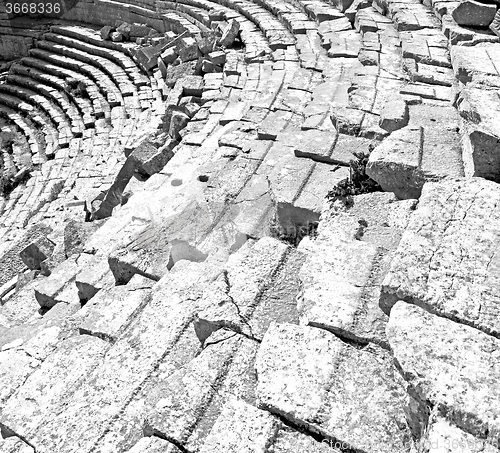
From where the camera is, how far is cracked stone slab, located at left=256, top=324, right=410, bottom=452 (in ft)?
8.26

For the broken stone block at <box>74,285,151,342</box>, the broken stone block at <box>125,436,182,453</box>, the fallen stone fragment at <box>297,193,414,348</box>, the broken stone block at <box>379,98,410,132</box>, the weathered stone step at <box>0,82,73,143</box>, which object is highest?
the broken stone block at <box>379,98,410,132</box>

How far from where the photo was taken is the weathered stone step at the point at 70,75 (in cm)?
1202

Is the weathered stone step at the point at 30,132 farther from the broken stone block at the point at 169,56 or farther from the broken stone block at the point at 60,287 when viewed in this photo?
the broken stone block at the point at 60,287

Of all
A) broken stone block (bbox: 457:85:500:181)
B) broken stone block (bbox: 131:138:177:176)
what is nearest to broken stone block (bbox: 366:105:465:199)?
broken stone block (bbox: 457:85:500:181)

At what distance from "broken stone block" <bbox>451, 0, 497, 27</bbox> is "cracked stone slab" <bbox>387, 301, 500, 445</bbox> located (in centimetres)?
628

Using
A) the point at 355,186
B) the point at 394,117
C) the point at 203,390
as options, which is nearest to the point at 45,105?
the point at 394,117

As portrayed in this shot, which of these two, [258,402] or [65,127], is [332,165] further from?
[65,127]

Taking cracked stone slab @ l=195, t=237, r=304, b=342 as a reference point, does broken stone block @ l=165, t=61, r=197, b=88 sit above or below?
below

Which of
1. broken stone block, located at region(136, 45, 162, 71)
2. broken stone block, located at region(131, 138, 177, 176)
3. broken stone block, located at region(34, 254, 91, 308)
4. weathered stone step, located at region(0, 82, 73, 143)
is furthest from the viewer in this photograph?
broken stone block, located at region(136, 45, 162, 71)

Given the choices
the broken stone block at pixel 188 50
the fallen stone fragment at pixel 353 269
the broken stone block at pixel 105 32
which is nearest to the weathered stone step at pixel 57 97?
the broken stone block at pixel 105 32

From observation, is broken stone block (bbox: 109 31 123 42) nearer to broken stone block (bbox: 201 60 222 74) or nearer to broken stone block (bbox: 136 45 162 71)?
broken stone block (bbox: 136 45 162 71)

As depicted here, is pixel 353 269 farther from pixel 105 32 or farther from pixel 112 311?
pixel 105 32

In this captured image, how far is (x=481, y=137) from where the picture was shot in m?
3.77

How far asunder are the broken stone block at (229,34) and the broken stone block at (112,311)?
759cm
